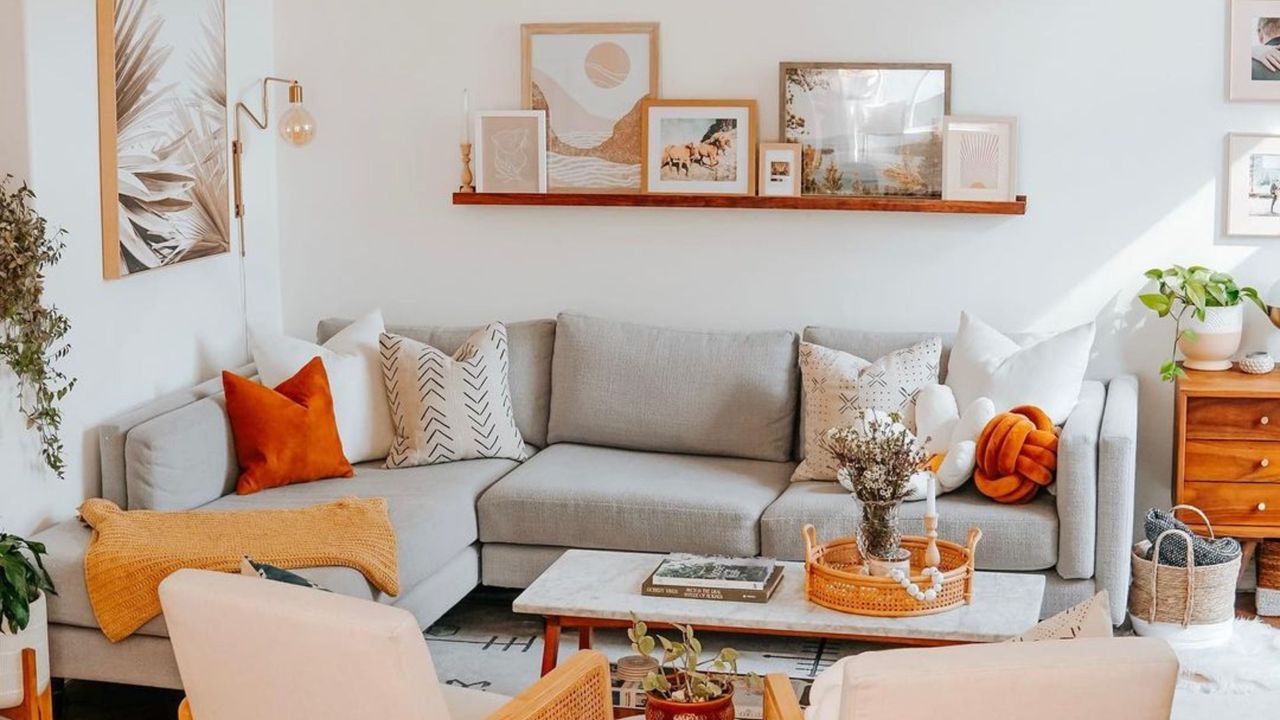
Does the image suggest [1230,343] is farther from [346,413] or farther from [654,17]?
[346,413]

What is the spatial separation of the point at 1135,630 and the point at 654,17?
2428 millimetres

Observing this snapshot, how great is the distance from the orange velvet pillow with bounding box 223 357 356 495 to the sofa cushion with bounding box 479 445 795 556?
1.63 ft

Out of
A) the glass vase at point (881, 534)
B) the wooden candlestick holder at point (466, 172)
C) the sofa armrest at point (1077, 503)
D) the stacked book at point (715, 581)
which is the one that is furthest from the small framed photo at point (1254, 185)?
the wooden candlestick holder at point (466, 172)

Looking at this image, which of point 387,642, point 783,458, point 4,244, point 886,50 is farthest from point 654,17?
point 387,642

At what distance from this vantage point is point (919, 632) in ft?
11.2

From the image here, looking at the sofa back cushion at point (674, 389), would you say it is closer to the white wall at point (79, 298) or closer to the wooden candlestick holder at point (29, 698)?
the white wall at point (79, 298)

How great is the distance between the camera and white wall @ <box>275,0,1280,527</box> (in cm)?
490

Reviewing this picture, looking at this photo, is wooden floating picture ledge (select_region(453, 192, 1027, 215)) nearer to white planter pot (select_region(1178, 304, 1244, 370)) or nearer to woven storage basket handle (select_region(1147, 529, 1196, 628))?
white planter pot (select_region(1178, 304, 1244, 370))

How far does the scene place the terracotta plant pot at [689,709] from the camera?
9.05ft

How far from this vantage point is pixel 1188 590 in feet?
14.1

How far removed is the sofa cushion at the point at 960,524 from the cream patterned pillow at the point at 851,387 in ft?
0.92

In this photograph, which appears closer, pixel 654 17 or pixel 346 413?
pixel 346 413

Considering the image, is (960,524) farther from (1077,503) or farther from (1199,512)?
(1199,512)

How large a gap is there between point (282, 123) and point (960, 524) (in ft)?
7.99
